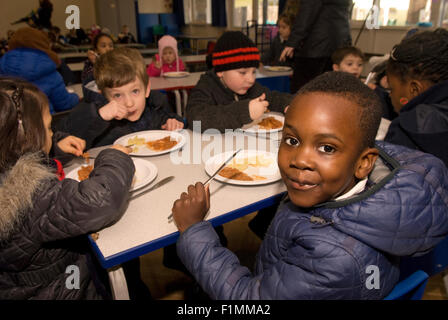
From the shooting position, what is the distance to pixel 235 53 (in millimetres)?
2045

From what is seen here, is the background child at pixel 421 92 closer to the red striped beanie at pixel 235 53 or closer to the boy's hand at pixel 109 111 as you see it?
the red striped beanie at pixel 235 53

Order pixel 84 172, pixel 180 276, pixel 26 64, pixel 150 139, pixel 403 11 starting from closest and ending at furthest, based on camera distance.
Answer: pixel 84 172
pixel 150 139
pixel 180 276
pixel 26 64
pixel 403 11

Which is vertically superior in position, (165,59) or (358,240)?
(165,59)

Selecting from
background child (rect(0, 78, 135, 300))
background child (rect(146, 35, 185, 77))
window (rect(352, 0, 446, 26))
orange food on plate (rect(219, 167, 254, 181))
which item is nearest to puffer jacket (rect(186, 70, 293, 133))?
orange food on plate (rect(219, 167, 254, 181))

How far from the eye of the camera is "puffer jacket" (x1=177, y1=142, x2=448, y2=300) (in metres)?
0.67

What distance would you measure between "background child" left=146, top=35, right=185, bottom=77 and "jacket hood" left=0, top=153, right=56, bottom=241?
3361 millimetres

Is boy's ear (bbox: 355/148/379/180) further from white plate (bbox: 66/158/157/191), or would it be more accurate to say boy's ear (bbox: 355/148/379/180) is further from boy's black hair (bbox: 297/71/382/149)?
white plate (bbox: 66/158/157/191)

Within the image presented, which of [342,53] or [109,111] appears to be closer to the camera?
[109,111]

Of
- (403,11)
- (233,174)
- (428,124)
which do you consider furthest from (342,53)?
(233,174)

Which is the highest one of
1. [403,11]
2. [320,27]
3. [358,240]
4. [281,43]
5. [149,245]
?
[403,11]

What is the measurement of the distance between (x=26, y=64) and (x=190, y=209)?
252 cm

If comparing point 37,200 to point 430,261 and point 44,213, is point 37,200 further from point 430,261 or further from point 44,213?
point 430,261
